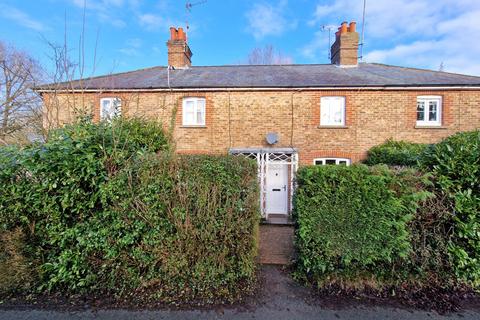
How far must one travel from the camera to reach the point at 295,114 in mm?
9000

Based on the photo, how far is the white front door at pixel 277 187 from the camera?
909 centimetres

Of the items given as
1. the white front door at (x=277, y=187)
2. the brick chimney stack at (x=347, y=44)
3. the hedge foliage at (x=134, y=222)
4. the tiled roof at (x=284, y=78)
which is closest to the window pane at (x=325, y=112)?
the tiled roof at (x=284, y=78)

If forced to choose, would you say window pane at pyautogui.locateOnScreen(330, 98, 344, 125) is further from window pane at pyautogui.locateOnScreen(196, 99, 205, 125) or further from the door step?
window pane at pyautogui.locateOnScreen(196, 99, 205, 125)

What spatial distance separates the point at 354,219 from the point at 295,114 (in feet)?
20.6

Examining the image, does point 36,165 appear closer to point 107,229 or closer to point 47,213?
point 47,213

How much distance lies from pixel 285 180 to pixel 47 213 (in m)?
7.61

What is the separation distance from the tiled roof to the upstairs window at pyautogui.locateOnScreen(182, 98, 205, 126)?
2.07 ft

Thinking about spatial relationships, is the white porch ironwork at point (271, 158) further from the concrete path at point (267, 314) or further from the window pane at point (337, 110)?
the concrete path at point (267, 314)

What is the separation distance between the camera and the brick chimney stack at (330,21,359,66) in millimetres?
11070

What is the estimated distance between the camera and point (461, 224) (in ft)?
10.8

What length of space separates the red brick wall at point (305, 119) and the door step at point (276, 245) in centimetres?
321

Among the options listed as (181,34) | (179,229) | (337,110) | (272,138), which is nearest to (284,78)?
(337,110)

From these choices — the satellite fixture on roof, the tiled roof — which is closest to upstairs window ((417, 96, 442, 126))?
the tiled roof

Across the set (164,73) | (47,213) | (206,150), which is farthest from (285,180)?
(164,73)
